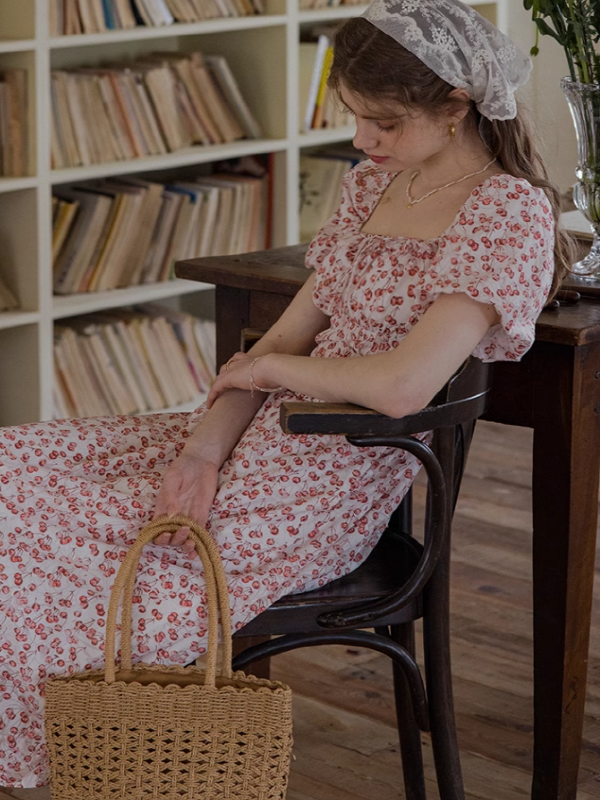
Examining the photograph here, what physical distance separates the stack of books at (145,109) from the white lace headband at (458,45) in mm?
1846

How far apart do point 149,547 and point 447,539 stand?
1.33 ft

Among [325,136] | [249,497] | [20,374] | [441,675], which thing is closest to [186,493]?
[249,497]

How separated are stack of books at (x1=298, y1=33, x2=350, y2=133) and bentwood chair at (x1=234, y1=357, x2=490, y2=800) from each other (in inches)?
92.2

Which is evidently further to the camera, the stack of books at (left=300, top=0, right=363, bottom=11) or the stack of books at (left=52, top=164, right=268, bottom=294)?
the stack of books at (left=300, top=0, right=363, bottom=11)

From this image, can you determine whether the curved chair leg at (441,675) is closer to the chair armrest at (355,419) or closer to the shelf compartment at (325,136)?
the chair armrest at (355,419)

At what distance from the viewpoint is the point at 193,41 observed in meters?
3.95

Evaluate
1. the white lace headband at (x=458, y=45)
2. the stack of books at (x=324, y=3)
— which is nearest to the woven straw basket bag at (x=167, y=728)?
the white lace headband at (x=458, y=45)

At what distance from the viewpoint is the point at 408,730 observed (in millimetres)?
2041

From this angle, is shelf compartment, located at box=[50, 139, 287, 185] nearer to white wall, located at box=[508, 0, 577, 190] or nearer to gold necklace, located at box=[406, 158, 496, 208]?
white wall, located at box=[508, 0, 577, 190]

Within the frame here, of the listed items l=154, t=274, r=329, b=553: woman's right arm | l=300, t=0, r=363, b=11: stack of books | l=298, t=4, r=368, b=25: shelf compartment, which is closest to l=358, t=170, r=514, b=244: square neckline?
l=154, t=274, r=329, b=553: woman's right arm

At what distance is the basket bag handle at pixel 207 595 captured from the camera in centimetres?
158

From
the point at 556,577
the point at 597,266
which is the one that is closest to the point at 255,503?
the point at 556,577

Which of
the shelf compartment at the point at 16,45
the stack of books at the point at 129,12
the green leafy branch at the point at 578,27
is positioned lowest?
the green leafy branch at the point at 578,27

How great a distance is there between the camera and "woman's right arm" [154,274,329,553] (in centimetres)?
174
